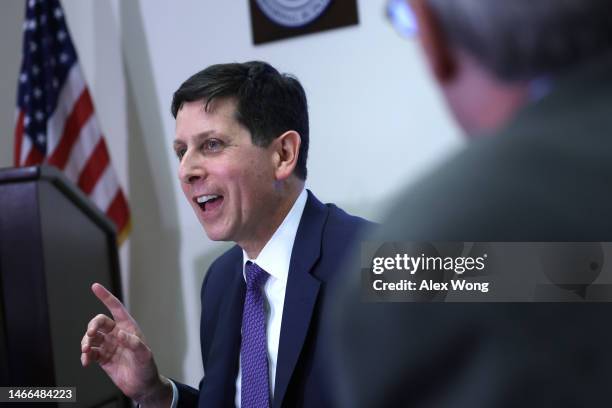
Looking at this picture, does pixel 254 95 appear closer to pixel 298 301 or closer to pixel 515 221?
pixel 298 301

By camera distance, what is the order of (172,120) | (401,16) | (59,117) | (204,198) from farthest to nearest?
(172,120) < (59,117) < (204,198) < (401,16)

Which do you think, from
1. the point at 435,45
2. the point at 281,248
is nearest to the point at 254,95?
the point at 281,248

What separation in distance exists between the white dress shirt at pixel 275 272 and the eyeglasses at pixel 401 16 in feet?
3.02

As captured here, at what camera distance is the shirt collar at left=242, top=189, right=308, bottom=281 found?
1.39m

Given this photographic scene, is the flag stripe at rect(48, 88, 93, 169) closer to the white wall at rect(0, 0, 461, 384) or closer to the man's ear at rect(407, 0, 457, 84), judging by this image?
the white wall at rect(0, 0, 461, 384)

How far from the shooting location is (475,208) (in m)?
0.30

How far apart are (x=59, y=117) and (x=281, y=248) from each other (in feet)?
4.51

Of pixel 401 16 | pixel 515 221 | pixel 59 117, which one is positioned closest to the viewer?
pixel 515 221

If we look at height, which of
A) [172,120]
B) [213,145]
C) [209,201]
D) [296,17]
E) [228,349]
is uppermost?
[296,17]

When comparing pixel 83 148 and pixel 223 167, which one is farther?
pixel 83 148

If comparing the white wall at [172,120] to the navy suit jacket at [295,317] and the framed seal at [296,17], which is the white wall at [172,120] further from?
the navy suit jacket at [295,317]

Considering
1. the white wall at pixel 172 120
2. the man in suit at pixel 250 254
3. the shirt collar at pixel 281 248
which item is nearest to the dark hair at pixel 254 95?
the man in suit at pixel 250 254

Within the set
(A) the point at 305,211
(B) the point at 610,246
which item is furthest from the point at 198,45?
(B) the point at 610,246

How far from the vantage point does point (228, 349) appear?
1.38 m
